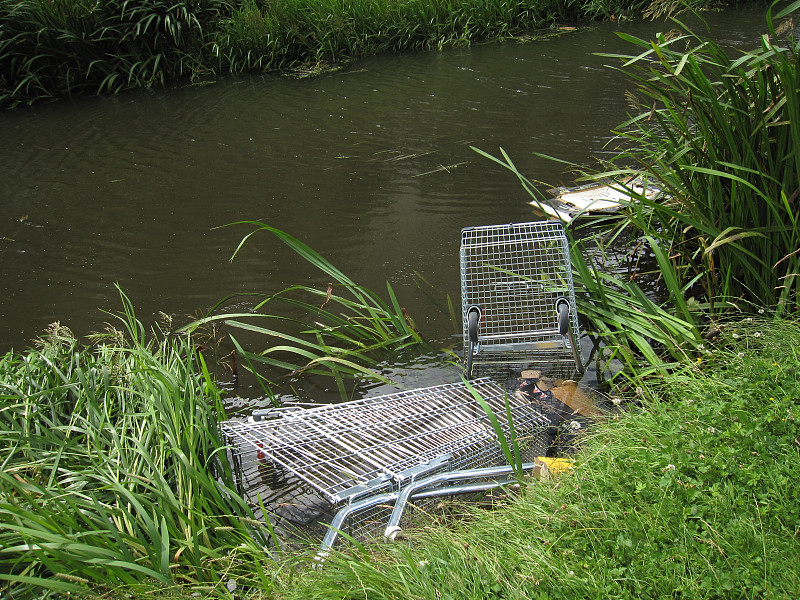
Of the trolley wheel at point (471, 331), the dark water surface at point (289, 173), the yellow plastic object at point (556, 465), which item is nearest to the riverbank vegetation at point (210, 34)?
the dark water surface at point (289, 173)

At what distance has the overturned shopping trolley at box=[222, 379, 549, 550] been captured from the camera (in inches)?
100

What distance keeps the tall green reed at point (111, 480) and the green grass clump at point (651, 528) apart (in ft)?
1.86

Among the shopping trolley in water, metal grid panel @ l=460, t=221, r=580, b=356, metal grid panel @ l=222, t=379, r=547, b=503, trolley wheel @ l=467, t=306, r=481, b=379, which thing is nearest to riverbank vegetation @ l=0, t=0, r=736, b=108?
metal grid panel @ l=460, t=221, r=580, b=356

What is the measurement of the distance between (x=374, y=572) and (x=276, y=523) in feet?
A: 3.39

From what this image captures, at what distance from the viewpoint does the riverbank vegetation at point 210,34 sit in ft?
34.7

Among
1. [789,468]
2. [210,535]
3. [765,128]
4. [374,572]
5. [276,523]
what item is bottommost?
[276,523]

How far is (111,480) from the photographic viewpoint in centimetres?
254

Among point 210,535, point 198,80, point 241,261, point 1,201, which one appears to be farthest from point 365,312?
point 198,80

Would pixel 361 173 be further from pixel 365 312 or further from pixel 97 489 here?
pixel 97 489

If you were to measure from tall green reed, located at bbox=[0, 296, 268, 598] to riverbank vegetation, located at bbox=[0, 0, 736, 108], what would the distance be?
29.7 feet

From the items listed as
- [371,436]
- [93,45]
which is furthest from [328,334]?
[93,45]

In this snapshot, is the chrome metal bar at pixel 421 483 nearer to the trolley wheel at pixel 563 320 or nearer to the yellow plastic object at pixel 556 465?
the yellow plastic object at pixel 556 465

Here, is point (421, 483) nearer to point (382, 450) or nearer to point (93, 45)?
point (382, 450)

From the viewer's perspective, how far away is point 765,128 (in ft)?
11.2
